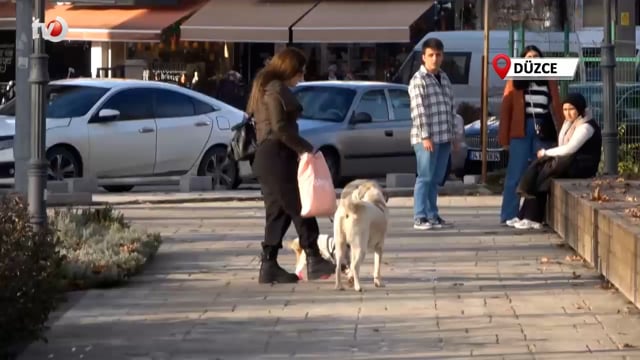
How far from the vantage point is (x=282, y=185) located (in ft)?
35.0

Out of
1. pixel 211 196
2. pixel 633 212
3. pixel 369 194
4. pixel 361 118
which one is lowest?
pixel 211 196

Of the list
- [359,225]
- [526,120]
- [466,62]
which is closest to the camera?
[359,225]

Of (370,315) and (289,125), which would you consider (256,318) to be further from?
(289,125)

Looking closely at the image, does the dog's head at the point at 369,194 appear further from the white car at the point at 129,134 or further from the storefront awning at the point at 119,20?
the storefront awning at the point at 119,20

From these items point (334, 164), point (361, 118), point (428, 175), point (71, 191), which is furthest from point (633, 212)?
point (361, 118)

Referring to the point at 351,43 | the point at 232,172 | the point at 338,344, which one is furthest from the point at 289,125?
the point at 351,43

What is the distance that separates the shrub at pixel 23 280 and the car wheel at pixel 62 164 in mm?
9722

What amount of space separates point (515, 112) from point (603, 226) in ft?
11.8

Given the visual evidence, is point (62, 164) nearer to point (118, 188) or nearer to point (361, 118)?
point (118, 188)

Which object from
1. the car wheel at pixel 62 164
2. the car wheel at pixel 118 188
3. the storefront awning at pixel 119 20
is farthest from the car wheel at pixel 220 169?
the storefront awning at pixel 119 20

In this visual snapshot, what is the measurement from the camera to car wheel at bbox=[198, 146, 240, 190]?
1952 centimetres

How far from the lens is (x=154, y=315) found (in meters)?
9.66

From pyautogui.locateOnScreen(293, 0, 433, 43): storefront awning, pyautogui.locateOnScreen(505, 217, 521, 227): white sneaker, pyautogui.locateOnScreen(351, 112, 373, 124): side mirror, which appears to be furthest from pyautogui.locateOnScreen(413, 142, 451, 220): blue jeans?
pyautogui.locateOnScreen(293, 0, 433, 43): storefront awning

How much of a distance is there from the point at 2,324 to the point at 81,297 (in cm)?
259
